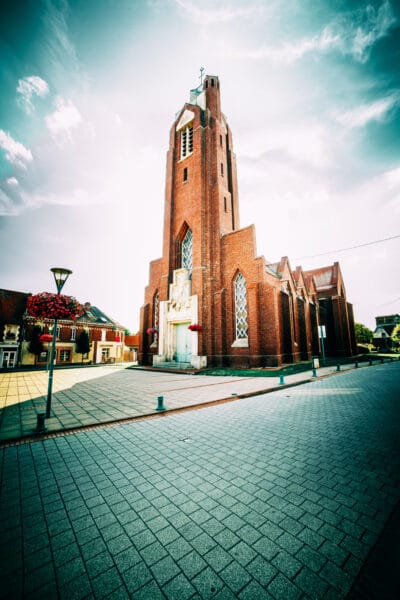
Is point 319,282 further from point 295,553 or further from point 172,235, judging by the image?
point 295,553

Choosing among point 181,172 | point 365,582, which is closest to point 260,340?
point 365,582

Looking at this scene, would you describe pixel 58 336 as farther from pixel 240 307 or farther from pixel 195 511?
pixel 195 511

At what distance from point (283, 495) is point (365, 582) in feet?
3.86

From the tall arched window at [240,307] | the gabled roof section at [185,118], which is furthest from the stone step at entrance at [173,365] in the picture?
the gabled roof section at [185,118]

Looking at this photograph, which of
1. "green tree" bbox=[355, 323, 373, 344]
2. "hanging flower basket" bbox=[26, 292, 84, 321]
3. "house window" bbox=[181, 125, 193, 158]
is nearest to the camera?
"hanging flower basket" bbox=[26, 292, 84, 321]

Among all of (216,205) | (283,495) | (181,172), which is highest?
(181,172)

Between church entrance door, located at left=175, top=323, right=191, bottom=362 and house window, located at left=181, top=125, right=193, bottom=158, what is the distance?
1599 centimetres

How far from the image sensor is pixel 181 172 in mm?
21969

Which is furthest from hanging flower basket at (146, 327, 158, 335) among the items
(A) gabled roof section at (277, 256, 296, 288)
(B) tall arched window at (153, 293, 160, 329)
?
(A) gabled roof section at (277, 256, 296, 288)

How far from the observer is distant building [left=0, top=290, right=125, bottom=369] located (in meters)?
28.0

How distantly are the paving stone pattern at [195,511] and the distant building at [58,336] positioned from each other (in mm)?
25388

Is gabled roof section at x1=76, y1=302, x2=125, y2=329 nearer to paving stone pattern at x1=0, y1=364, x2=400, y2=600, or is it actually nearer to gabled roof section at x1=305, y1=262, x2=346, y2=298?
gabled roof section at x1=305, y1=262, x2=346, y2=298

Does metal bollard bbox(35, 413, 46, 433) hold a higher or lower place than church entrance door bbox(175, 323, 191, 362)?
lower

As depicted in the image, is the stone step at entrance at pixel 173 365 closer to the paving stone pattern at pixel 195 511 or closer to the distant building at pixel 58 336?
the paving stone pattern at pixel 195 511
